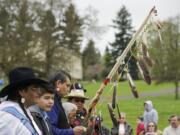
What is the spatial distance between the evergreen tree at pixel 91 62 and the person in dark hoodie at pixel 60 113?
238ft

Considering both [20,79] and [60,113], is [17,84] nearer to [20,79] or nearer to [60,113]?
[20,79]

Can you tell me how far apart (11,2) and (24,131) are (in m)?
41.2

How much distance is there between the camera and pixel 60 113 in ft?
17.2

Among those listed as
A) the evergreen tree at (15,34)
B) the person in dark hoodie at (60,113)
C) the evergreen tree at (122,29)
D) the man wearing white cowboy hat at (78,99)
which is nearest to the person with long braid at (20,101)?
the person in dark hoodie at (60,113)

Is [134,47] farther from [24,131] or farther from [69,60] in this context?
[69,60]

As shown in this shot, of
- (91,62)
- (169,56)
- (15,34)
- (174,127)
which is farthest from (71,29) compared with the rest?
(174,127)

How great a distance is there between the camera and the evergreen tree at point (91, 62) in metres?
81.5

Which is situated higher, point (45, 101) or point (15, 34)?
point (45, 101)

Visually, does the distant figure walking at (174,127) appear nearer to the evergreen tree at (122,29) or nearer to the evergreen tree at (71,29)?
the evergreen tree at (71,29)

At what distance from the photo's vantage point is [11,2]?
43.9m

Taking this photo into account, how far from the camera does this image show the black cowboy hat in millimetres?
3658

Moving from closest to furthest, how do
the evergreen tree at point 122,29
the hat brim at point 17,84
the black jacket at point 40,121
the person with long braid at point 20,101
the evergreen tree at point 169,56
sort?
the person with long braid at point 20,101 → the hat brim at point 17,84 → the black jacket at point 40,121 → the evergreen tree at point 169,56 → the evergreen tree at point 122,29

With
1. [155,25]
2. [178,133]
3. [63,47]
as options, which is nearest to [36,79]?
[155,25]

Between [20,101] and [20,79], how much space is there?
0.15 meters
